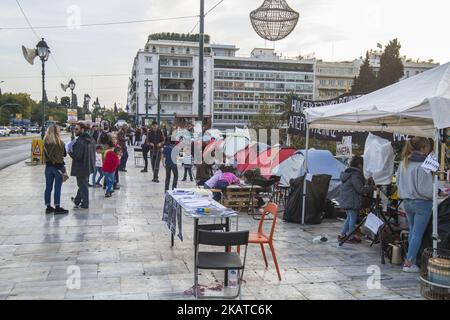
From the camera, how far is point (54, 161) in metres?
8.84

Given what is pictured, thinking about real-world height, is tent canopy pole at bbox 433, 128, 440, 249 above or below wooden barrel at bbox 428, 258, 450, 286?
above

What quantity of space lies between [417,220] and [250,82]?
314ft

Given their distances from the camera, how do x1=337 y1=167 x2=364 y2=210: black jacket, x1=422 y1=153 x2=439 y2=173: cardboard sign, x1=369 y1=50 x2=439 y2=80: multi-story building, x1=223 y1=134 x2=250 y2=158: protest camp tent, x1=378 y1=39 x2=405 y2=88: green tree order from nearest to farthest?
x1=422 y1=153 x2=439 y2=173: cardboard sign → x1=337 y1=167 x2=364 y2=210: black jacket → x1=223 y1=134 x2=250 y2=158: protest camp tent → x1=378 y1=39 x2=405 y2=88: green tree → x1=369 y1=50 x2=439 y2=80: multi-story building

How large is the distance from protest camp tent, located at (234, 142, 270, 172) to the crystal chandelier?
6499mm

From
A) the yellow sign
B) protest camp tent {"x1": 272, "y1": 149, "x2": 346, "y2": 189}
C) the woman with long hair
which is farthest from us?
the yellow sign

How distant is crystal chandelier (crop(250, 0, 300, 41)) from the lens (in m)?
7.34

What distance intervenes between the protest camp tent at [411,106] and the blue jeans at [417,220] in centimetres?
45

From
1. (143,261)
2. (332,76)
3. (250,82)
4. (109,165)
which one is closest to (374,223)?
(143,261)

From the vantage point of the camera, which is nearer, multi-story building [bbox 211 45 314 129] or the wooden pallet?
the wooden pallet

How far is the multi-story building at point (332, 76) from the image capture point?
10738 centimetres

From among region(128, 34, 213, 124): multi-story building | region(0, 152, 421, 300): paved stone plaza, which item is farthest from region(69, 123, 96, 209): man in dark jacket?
region(128, 34, 213, 124): multi-story building

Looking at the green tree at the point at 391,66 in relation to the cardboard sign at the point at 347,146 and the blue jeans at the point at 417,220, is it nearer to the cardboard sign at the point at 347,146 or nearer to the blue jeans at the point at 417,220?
the cardboard sign at the point at 347,146

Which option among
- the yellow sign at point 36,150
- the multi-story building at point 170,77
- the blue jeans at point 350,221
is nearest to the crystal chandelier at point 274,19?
the blue jeans at point 350,221

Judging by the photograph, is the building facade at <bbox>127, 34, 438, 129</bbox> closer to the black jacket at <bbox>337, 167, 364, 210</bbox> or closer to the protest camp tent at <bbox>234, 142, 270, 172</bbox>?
the protest camp tent at <bbox>234, 142, 270, 172</bbox>
